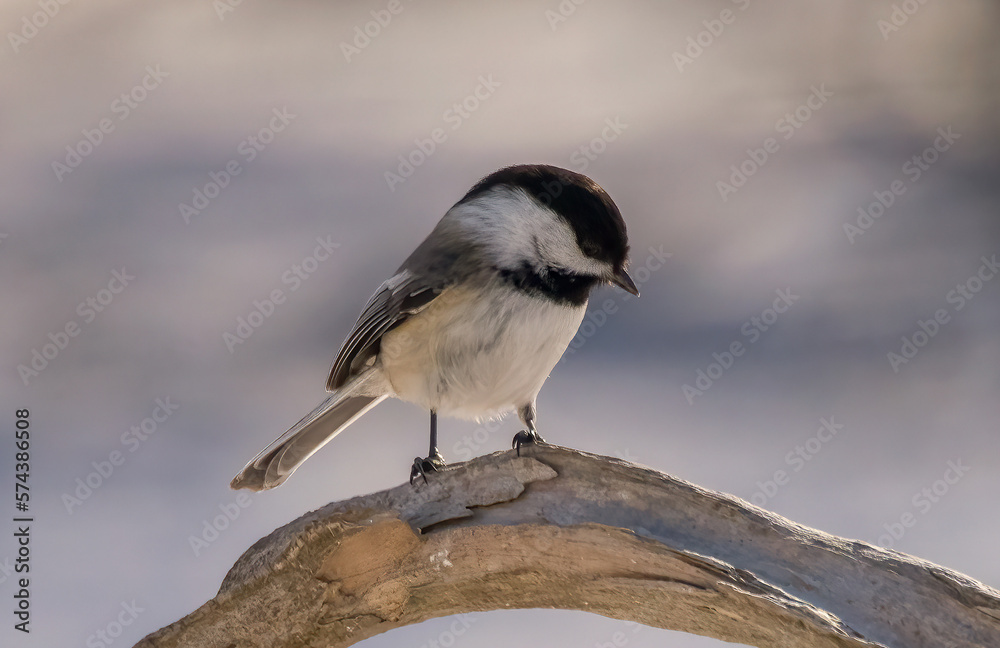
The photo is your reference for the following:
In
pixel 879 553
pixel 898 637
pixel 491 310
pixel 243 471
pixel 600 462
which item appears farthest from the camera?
pixel 243 471

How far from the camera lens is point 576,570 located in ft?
5.28

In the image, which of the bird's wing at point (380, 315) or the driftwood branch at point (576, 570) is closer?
the driftwood branch at point (576, 570)

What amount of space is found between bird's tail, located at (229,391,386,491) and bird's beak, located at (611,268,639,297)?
2.27ft

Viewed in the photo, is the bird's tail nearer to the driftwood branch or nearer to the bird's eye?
the driftwood branch

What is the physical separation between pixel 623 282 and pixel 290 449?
2.90ft

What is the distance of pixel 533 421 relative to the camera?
6.59ft

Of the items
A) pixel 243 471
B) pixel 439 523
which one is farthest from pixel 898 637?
pixel 243 471

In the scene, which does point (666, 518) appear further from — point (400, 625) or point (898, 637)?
point (400, 625)

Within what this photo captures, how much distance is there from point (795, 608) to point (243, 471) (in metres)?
1.23

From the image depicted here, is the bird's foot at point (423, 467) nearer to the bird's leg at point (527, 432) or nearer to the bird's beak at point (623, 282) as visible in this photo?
the bird's leg at point (527, 432)

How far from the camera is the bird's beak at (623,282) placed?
184 cm

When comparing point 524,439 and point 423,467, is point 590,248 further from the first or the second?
point 423,467

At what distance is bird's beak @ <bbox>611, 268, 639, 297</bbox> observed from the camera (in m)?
1.84

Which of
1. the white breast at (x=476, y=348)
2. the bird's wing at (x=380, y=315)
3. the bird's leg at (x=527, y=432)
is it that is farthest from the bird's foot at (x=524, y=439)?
the bird's wing at (x=380, y=315)
